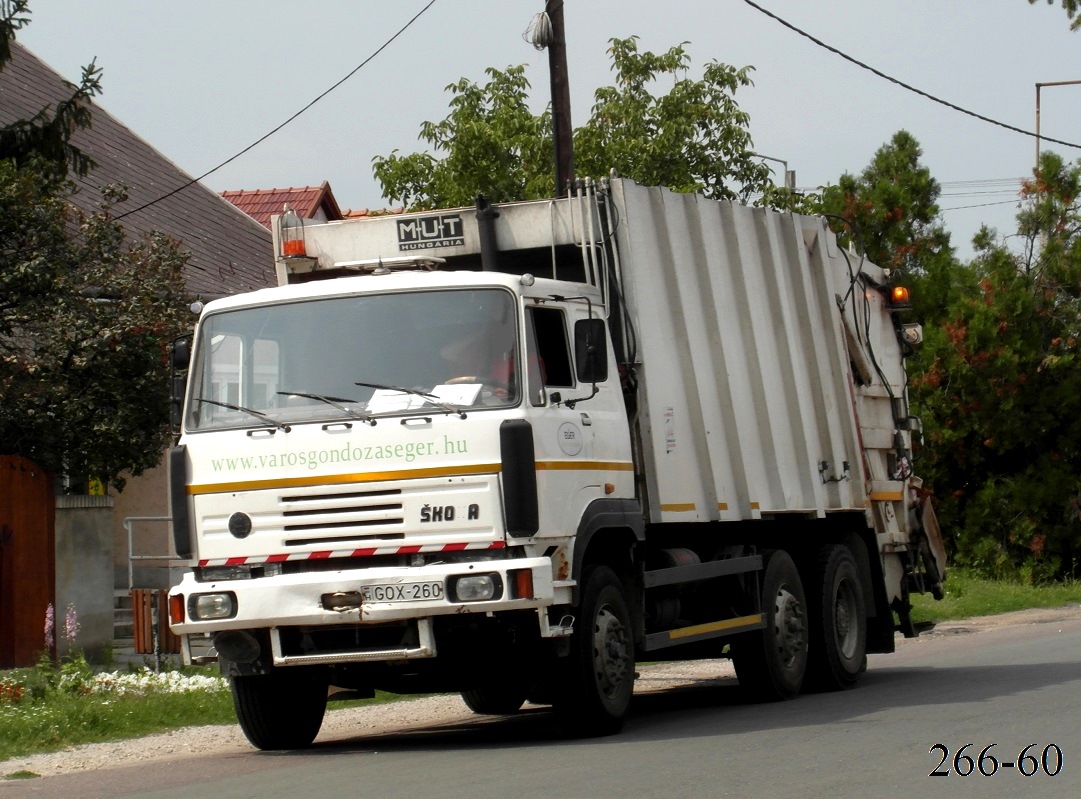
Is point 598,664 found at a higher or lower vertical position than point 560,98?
lower

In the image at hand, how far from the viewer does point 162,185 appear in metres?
26.1

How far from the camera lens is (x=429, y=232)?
11312mm

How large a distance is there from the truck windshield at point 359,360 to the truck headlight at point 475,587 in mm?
933

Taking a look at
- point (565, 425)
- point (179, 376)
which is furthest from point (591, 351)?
point (179, 376)

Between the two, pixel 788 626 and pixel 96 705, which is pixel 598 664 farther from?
pixel 96 705

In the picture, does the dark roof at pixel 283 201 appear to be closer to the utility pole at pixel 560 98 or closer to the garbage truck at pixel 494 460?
the utility pole at pixel 560 98

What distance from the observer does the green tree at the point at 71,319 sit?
605 inches

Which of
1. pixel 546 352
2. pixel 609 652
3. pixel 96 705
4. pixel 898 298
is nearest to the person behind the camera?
pixel 546 352

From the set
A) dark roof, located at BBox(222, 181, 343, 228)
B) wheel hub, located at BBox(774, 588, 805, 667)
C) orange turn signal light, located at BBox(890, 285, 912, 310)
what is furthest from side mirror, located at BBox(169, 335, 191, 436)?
dark roof, located at BBox(222, 181, 343, 228)

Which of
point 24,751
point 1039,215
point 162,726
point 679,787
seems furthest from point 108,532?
point 1039,215

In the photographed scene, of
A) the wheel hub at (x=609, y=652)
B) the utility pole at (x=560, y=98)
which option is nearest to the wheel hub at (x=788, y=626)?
the wheel hub at (x=609, y=652)

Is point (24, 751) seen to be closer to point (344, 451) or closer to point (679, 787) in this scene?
point (344, 451)

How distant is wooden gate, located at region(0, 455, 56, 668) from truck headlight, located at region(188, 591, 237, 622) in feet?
22.6

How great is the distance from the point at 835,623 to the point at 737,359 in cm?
250
